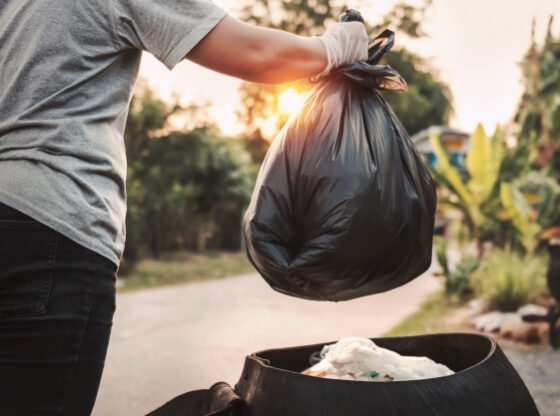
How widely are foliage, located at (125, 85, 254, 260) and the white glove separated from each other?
7529mm

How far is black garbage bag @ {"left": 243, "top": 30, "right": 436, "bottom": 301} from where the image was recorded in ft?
4.56

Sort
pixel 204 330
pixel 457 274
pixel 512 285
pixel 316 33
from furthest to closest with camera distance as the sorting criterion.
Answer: pixel 316 33 < pixel 457 274 < pixel 512 285 < pixel 204 330

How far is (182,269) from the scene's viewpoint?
34.0ft

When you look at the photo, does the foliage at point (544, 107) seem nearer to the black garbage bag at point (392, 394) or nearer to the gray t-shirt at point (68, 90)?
the black garbage bag at point (392, 394)

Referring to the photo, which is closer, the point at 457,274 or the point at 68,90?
the point at 68,90

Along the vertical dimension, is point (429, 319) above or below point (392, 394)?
below

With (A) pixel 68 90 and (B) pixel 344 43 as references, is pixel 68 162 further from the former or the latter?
(B) pixel 344 43

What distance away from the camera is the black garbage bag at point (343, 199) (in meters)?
1.39

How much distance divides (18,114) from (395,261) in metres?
0.97

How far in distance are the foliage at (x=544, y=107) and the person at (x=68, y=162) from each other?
28.8 feet

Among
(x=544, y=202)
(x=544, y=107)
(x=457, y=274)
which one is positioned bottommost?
(x=457, y=274)

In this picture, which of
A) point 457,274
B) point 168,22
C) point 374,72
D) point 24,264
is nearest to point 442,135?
point 457,274

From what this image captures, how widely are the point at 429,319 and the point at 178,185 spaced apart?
7.07 metres

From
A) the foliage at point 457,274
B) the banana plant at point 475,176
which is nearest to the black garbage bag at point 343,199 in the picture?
the foliage at point 457,274
